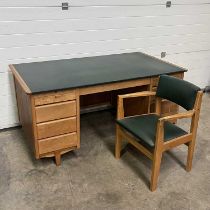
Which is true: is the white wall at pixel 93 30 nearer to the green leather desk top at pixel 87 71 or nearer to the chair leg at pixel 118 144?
the green leather desk top at pixel 87 71

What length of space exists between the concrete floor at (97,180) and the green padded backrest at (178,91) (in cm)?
57

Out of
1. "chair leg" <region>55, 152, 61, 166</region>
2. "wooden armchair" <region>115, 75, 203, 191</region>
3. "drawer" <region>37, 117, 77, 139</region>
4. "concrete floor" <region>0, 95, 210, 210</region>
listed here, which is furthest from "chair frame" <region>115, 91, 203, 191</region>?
"chair leg" <region>55, 152, 61, 166</region>

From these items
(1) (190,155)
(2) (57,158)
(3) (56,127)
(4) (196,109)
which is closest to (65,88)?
(3) (56,127)

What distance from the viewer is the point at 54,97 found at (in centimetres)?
207

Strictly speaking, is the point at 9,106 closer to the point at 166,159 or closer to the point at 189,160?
the point at 166,159

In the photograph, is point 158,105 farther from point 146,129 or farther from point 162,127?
point 162,127

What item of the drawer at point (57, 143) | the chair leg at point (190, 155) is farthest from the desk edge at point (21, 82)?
the chair leg at point (190, 155)

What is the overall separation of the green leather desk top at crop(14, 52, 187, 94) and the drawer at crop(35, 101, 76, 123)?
0.14 meters

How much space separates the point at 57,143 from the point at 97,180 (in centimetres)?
43

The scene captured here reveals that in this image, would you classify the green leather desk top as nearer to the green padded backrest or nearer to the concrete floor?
the green padded backrest

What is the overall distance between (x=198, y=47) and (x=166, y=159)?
1.87 meters

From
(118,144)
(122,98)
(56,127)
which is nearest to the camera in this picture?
(56,127)

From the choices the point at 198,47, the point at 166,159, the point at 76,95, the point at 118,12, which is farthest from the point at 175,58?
the point at 76,95

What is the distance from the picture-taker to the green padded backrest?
6.91 ft
